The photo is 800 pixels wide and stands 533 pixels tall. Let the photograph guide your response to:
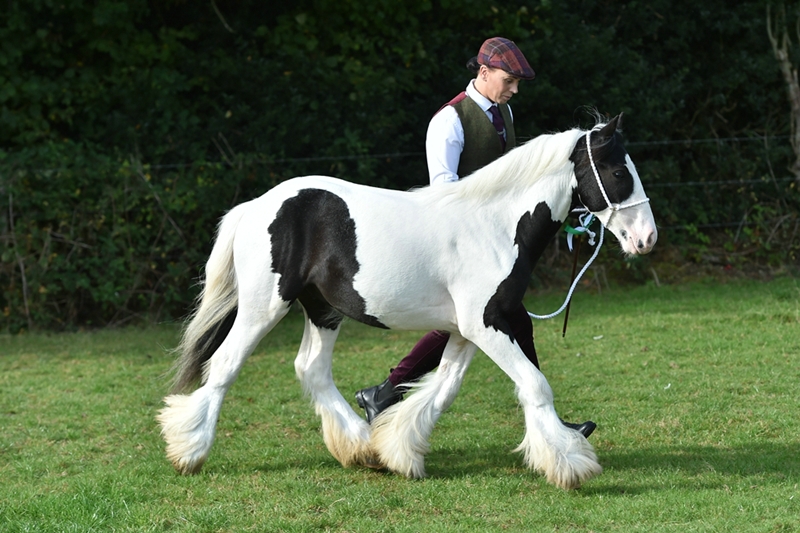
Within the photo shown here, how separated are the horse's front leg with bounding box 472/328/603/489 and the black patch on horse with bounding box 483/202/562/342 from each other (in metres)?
0.07

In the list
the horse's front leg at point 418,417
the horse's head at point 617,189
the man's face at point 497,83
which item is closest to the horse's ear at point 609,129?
the horse's head at point 617,189

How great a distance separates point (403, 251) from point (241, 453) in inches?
61.4

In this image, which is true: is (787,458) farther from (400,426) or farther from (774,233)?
(774,233)

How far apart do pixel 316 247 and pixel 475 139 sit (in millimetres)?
999

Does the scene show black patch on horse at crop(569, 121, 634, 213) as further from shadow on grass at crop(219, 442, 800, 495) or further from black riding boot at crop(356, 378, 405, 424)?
black riding boot at crop(356, 378, 405, 424)

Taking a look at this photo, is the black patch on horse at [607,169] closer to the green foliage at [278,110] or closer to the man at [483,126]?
the man at [483,126]

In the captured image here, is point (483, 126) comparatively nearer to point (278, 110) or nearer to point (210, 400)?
point (210, 400)

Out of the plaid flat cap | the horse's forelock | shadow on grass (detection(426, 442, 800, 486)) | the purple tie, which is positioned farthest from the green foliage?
the horse's forelock

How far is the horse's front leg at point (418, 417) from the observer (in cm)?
488

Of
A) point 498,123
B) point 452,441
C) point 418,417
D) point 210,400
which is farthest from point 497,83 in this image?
point 210,400

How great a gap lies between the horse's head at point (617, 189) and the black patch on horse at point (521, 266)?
10.3 inches

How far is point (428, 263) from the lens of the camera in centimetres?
472

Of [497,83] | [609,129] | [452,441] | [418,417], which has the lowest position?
[452,441]

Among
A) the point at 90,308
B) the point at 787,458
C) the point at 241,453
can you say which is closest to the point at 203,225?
the point at 90,308
